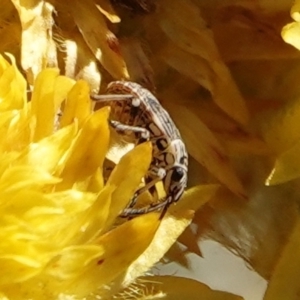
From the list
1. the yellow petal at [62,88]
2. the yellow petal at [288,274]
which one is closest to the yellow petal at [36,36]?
the yellow petal at [62,88]

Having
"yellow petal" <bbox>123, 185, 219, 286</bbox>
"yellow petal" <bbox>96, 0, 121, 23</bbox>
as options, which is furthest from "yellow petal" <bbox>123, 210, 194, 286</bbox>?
"yellow petal" <bbox>96, 0, 121, 23</bbox>

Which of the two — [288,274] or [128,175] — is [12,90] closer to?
[128,175]

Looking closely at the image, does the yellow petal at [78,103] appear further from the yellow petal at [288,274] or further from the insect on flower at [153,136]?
the yellow petal at [288,274]

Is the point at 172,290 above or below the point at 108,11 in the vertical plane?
below

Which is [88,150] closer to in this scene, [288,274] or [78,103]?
[78,103]

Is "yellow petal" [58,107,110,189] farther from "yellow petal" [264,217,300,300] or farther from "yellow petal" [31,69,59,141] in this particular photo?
"yellow petal" [264,217,300,300]

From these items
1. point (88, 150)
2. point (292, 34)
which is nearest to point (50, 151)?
point (88, 150)
